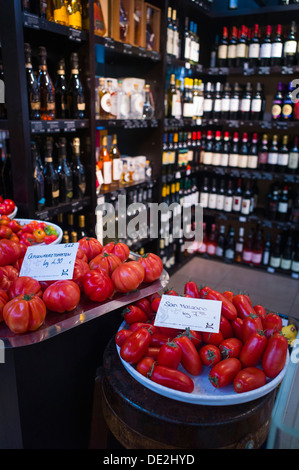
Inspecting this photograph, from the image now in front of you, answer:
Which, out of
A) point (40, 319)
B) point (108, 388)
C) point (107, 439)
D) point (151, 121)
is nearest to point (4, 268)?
point (40, 319)

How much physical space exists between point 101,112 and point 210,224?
94.9 inches

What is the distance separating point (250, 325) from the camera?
46.2 inches

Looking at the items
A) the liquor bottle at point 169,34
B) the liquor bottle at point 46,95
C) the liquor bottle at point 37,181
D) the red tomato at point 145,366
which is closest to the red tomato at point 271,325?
the red tomato at point 145,366

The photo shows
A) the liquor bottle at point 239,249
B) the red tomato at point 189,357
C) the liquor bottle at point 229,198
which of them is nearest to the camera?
the red tomato at point 189,357

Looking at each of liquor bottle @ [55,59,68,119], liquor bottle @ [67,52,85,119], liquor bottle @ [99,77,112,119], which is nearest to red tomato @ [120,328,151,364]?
liquor bottle @ [67,52,85,119]

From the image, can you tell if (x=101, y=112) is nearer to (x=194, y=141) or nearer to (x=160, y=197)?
(x=160, y=197)

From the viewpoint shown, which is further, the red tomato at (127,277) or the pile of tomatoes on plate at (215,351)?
the red tomato at (127,277)

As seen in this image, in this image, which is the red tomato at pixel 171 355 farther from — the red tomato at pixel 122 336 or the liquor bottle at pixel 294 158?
the liquor bottle at pixel 294 158

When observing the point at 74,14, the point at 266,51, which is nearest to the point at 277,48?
the point at 266,51

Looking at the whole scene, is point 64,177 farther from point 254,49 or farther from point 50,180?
point 254,49

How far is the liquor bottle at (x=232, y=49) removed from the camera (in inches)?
153

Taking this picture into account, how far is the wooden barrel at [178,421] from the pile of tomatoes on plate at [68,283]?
0.30 metres

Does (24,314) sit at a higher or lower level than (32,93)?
lower

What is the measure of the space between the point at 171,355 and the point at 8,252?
0.77 metres
